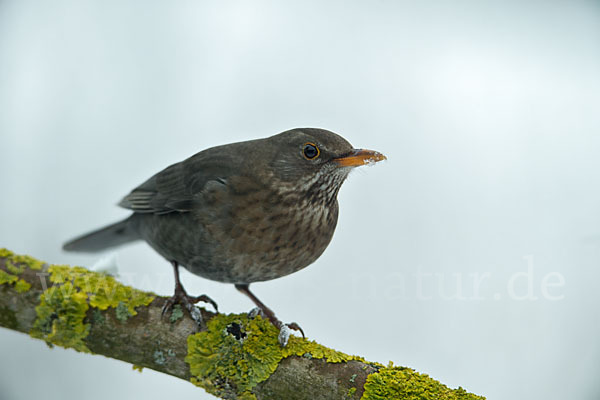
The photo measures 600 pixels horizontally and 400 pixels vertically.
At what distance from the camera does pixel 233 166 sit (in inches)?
146

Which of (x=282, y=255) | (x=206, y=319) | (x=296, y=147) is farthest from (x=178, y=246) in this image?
(x=296, y=147)

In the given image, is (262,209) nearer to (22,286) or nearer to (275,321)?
(275,321)

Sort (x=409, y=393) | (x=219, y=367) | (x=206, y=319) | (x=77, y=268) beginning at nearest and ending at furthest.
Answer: (x=409, y=393)
(x=219, y=367)
(x=206, y=319)
(x=77, y=268)

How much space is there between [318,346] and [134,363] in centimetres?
119

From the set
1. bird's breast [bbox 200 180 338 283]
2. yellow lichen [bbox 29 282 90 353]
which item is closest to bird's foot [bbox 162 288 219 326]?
bird's breast [bbox 200 180 338 283]

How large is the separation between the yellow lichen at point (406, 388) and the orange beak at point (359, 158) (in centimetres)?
119

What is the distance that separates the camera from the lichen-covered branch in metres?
3.15

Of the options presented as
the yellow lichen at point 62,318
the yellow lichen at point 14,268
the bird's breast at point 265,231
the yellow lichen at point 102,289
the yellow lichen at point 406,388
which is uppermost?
the bird's breast at point 265,231

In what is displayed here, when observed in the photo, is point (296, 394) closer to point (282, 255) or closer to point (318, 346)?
point (318, 346)

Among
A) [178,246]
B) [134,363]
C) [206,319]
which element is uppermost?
[178,246]

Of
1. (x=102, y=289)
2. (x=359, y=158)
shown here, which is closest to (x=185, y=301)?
(x=102, y=289)

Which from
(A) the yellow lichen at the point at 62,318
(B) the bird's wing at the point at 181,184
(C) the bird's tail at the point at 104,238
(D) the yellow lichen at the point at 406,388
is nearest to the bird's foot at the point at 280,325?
(D) the yellow lichen at the point at 406,388

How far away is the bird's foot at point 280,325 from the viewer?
3.40 m

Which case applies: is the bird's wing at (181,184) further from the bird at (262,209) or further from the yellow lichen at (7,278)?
the yellow lichen at (7,278)
